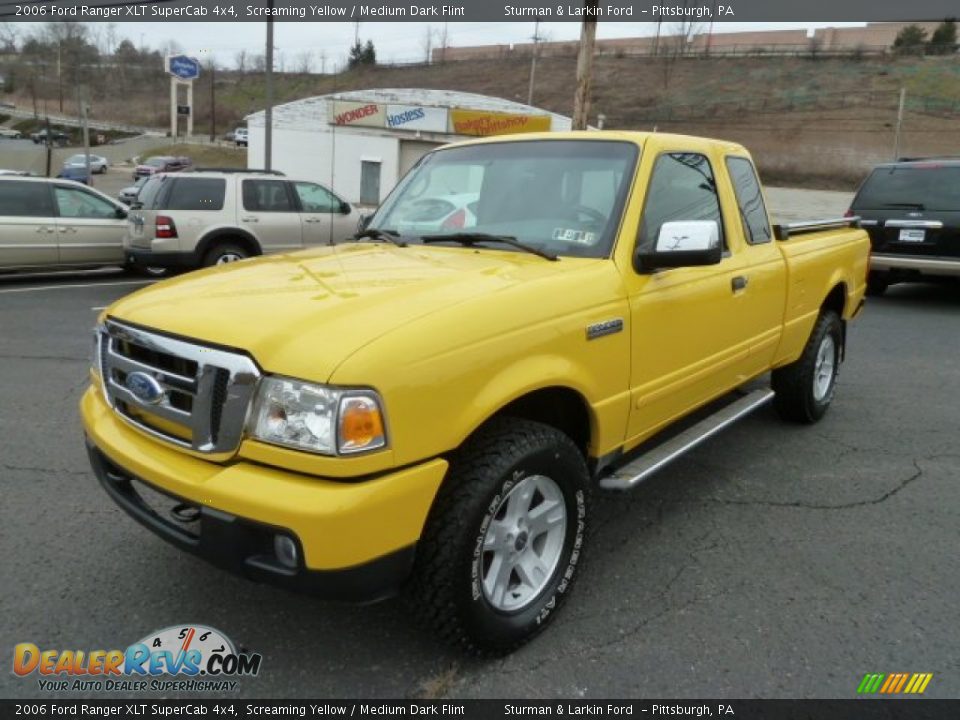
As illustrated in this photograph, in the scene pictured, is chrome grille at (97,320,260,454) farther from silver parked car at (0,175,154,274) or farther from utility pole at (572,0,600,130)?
utility pole at (572,0,600,130)

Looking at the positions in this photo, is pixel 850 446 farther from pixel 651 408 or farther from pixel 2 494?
pixel 2 494

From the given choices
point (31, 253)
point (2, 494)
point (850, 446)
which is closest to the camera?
point (2, 494)

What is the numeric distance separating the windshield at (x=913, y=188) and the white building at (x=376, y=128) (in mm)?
21590

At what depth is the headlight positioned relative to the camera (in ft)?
6.68

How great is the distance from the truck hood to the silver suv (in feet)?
26.6

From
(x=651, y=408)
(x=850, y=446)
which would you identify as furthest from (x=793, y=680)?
(x=850, y=446)

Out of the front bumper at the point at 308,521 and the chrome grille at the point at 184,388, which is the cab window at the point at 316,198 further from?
the front bumper at the point at 308,521

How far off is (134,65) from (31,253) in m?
107

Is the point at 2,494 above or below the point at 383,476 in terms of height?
below

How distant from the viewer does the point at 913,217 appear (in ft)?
31.7

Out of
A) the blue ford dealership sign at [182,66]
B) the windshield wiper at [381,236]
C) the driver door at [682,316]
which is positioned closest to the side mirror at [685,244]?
the driver door at [682,316]

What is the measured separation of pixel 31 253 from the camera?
10664 mm

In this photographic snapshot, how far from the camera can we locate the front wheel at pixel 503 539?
7.50 ft
